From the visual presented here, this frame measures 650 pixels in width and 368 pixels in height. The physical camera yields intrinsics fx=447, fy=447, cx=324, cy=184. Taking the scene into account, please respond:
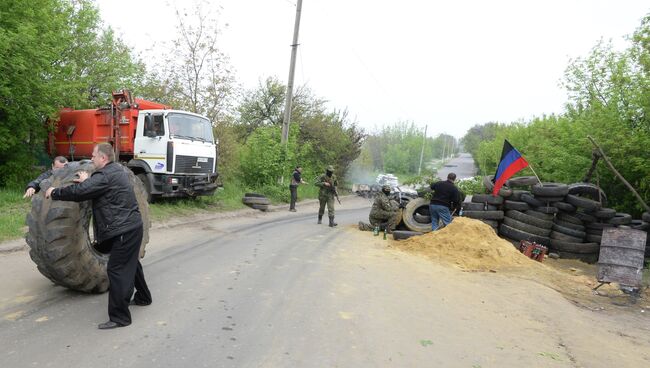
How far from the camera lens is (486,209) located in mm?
11172

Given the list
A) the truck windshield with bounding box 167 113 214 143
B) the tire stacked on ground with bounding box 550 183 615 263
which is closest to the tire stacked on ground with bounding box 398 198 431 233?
the tire stacked on ground with bounding box 550 183 615 263

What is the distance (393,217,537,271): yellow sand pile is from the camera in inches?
345

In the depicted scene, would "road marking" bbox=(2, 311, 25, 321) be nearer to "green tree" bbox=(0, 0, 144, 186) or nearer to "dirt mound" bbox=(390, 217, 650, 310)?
"dirt mound" bbox=(390, 217, 650, 310)

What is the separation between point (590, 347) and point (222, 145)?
1777 centimetres

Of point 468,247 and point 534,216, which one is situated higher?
point 534,216

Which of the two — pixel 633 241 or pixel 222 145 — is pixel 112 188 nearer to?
pixel 633 241

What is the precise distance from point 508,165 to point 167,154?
30.2ft

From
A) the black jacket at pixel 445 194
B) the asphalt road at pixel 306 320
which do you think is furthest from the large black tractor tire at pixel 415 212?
the asphalt road at pixel 306 320

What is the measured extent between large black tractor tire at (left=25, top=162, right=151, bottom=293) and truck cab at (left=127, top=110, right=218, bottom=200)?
7909 mm

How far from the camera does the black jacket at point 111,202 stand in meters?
4.32

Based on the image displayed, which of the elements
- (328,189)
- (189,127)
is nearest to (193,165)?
(189,127)

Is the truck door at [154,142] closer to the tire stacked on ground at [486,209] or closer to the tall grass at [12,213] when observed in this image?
the tall grass at [12,213]

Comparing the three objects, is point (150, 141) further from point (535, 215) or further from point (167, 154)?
point (535, 215)

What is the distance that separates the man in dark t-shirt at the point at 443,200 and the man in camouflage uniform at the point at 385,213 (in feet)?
4.65
